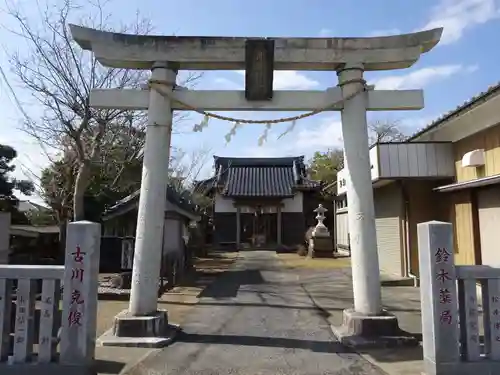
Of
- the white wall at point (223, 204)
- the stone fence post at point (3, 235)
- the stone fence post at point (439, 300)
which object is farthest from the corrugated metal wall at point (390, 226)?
the white wall at point (223, 204)

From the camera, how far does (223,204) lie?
1342 inches

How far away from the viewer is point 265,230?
3447 cm

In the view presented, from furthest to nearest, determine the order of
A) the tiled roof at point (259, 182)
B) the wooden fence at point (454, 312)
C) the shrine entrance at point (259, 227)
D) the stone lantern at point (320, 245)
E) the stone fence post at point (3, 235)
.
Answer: the shrine entrance at point (259, 227) → the tiled roof at point (259, 182) → the stone lantern at point (320, 245) → the stone fence post at point (3, 235) → the wooden fence at point (454, 312)

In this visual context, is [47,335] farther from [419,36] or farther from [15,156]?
[15,156]

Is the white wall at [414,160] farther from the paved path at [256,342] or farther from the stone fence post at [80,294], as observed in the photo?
the stone fence post at [80,294]

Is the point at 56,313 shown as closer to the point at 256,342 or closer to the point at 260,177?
the point at 256,342

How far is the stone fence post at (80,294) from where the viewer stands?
16.0 feet

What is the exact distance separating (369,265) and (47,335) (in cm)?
478

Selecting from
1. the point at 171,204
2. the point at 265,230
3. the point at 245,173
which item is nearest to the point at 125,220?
the point at 171,204

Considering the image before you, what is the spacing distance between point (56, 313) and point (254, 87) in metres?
4.68

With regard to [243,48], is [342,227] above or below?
below

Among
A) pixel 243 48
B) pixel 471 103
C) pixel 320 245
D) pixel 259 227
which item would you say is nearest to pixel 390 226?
pixel 471 103

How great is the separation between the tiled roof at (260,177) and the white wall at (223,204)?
764 mm

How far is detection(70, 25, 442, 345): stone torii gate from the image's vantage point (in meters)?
7.09
